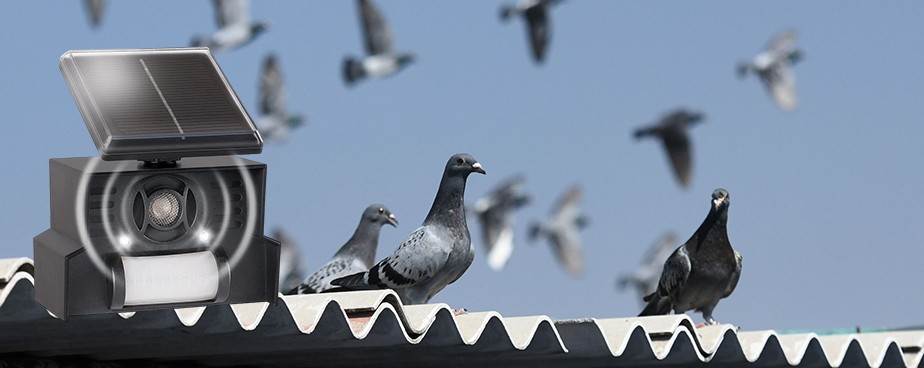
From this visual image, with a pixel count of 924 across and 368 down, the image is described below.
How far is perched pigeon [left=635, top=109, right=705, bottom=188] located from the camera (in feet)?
69.5

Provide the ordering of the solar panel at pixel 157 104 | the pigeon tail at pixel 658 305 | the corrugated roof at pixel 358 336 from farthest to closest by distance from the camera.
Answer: the pigeon tail at pixel 658 305
the corrugated roof at pixel 358 336
the solar panel at pixel 157 104

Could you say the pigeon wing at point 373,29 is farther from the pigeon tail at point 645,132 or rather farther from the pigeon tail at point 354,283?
the pigeon tail at point 354,283

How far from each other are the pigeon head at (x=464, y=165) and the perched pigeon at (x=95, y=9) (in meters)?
11.3

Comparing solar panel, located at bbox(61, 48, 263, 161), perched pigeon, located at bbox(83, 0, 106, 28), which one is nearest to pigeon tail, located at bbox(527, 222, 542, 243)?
perched pigeon, located at bbox(83, 0, 106, 28)

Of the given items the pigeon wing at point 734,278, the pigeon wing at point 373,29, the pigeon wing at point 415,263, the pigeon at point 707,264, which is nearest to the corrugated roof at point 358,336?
the pigeon wing at point 415,263

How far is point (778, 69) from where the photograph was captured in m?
28.6

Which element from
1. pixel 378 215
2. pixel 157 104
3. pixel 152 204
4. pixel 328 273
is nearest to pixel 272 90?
pixel 378 215

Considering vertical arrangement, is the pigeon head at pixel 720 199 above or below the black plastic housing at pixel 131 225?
above

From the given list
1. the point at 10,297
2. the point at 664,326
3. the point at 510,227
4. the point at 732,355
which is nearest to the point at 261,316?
the point at 10,297

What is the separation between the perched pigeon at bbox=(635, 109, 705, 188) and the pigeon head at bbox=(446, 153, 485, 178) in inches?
505

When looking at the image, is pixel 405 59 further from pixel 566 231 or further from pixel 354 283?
pixel 354 283

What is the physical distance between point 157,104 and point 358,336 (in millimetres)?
1688

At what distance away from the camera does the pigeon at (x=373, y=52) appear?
79.5ft

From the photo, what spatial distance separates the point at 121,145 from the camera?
3.23m
